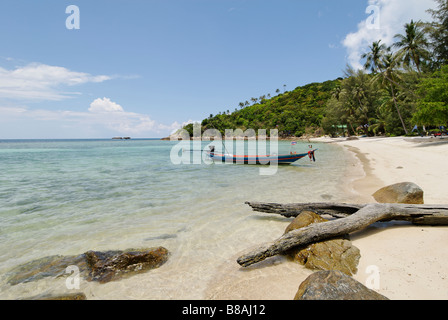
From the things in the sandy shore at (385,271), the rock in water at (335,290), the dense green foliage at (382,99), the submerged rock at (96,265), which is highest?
the dense green foliage at (382,99)

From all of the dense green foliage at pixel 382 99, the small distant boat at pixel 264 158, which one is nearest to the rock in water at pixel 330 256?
the small distant boat at pixel 264 158

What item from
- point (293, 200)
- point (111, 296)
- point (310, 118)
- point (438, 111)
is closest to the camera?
point (111, 296)

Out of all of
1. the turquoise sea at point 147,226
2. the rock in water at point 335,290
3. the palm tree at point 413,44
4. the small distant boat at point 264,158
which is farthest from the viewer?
the palm tree at point 413,44

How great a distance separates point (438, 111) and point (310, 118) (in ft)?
251

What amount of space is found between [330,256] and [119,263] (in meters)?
4.16

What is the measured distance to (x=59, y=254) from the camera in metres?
5.10

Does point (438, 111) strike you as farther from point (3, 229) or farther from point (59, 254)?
point (3, 229)

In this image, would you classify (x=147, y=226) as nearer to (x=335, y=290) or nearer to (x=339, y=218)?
(x=339, y=218)

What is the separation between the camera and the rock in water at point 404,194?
6.27m

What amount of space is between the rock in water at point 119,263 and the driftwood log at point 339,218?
1929 mm

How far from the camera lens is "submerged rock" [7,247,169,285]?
4.22m

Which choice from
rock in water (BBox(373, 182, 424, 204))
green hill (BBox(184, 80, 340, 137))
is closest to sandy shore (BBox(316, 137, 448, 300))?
rock in water (BBox(373, 182, 424, 204))

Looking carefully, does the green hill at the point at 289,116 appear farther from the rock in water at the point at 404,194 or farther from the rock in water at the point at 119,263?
the rock in water at the point at 119,263
